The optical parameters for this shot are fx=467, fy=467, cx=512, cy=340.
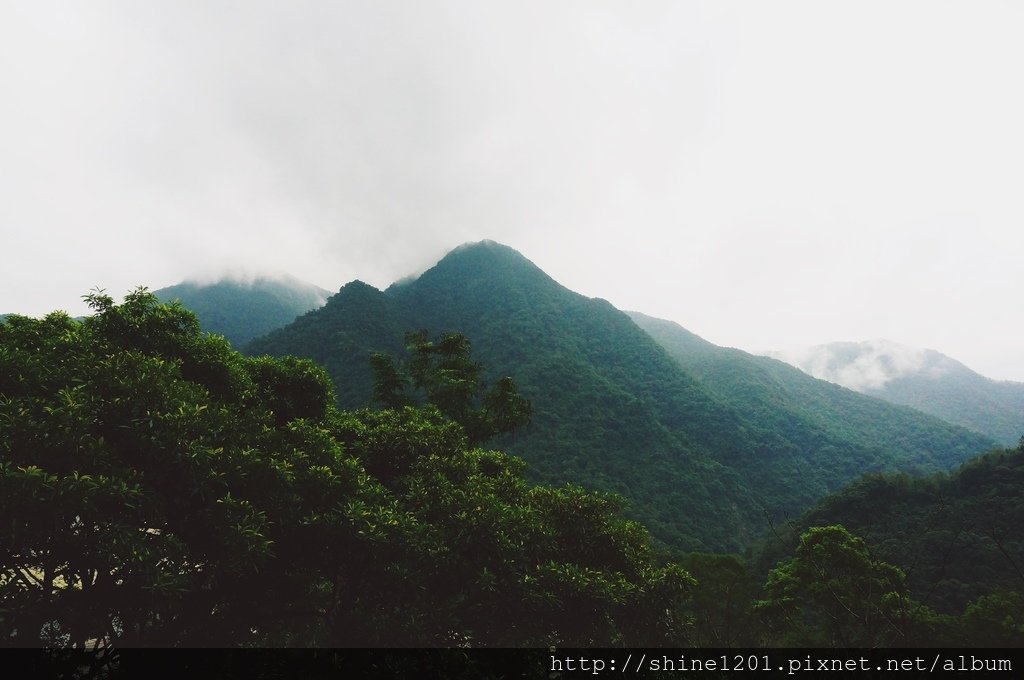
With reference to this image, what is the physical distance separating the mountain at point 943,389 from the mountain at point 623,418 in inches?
2509

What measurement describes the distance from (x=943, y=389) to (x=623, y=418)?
162m

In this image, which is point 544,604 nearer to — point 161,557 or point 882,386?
point 161,557

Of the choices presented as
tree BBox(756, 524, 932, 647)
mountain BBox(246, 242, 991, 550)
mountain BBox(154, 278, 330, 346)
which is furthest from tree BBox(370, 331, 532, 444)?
mountain BBox(154, 278, 330, 346)

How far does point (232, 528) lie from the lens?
24.1 ft

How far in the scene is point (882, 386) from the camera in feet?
579

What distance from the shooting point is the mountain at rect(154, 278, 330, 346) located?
106m

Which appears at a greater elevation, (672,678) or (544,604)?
(544,604)

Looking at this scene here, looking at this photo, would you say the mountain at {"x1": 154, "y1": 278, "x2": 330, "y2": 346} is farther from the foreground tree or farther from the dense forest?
the foreground tree

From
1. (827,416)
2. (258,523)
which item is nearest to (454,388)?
(258,523)

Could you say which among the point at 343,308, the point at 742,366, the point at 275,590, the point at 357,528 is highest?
the point at 343,308

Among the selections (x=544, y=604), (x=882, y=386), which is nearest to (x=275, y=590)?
(x=544, y=604)

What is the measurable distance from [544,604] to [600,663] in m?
1.42

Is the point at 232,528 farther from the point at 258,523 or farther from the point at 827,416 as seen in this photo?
the point at 827,416

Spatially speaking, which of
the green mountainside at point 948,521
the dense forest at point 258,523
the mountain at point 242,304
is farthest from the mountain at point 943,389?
the mountain at point 242,304
